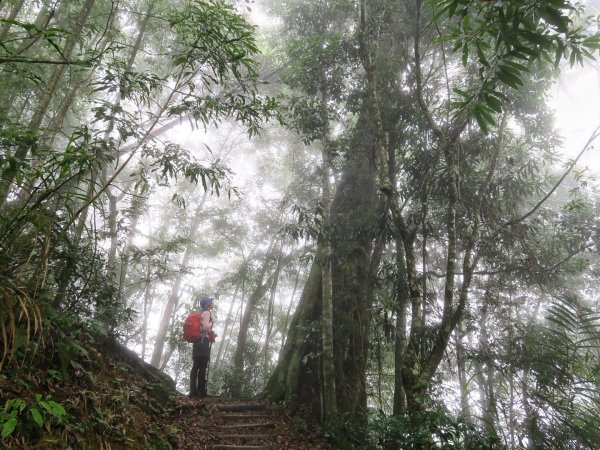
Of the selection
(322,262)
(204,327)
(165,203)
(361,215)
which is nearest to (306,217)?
(322,262)

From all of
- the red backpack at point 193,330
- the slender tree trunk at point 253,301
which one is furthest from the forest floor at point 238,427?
the slender tree trunk at point 253,301

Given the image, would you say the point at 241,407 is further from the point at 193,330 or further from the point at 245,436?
the point at 193,330

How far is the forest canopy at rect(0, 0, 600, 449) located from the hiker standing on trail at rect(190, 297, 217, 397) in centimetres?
117

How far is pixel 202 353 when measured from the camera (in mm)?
7363

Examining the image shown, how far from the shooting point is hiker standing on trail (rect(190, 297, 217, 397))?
7379mm

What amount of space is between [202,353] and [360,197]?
4762 mm

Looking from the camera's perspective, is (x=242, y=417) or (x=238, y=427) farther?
(x=242, y=417)

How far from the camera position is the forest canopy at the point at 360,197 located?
2.71 metres

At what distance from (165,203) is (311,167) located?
11.0 meters

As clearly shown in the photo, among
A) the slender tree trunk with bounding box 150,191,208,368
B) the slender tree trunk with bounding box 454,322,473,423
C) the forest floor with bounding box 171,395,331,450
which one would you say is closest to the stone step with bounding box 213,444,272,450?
the forest floor with bounding box 171,395,331,450

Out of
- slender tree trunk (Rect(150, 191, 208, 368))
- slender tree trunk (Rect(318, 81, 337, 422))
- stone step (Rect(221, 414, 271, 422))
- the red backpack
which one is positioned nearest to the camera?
slender tree trunk (Rect(318, 81, 337, 422))

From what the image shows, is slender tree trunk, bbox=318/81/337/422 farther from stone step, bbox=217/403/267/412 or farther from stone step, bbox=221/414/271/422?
stone step, bbox=217/403/267/412

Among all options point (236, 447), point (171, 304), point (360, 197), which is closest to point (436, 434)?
point (236, 447)

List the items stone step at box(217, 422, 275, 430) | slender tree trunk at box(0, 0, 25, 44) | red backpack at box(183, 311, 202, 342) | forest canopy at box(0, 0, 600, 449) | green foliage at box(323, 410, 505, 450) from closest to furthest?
1. forest canopy at box(0, 0, 600, 449)
2. green foliage at box(323, 410, 505, 450)
3. slender tree trunk at box(0, 0, 25, 44)
4. stone step at box(217, 422, 275, 430)
5. red backpack at box(183, 311, 202, 342)
